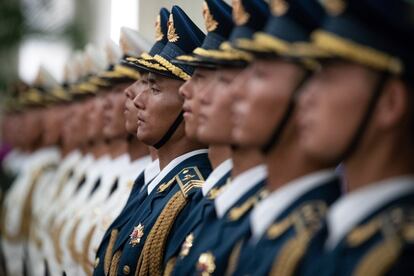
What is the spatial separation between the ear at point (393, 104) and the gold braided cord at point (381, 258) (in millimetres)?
309

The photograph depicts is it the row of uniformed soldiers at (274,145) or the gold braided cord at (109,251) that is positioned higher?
the row of uniformed soldiers at (274,145)

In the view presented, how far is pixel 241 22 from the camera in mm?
3420

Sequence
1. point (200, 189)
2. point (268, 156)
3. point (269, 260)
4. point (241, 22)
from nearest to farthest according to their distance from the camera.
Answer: point (269, 260), point (268, 156), point (241, 22), point (200, 189)

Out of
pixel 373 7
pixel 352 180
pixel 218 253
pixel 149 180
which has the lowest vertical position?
pixel 149 180

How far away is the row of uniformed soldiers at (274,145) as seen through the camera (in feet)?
8.52

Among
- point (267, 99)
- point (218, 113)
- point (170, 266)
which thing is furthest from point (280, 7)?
point (170, 266)

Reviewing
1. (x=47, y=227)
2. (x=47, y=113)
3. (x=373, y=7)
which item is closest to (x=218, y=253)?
(x=373, y=7)

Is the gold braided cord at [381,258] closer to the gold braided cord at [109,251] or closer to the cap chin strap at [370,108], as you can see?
the cap chin strap at [370,108]

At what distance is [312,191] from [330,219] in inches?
9.1

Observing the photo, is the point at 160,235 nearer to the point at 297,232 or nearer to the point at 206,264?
the point at 206,264

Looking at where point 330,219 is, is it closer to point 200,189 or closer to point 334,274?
point 334,274

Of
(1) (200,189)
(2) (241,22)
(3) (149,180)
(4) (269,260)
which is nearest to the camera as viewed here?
(4) (269,260)

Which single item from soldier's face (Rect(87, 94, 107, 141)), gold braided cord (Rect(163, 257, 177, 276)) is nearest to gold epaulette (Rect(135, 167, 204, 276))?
gold braided cord (Rect(163, 257, 177, 276))

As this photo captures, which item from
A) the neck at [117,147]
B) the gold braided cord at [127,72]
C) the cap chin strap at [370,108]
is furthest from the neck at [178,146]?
the cap chin strap at [370,108]
